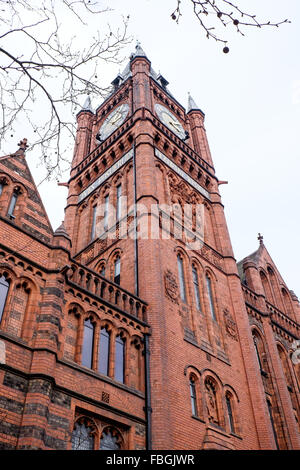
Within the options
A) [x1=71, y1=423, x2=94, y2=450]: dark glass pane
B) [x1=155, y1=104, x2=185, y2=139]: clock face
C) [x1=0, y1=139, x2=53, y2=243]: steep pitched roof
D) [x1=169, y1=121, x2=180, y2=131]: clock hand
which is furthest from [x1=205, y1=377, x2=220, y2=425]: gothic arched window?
[x1=169, y1=121, x2=180, y2=131]: clock hand

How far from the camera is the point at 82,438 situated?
10875 mm

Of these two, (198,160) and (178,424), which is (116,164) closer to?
(198,160)

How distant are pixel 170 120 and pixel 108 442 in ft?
68.7

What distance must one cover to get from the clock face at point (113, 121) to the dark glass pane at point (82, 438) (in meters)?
19.1

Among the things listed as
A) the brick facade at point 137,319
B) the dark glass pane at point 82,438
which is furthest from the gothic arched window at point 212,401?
the dark glass pane at point 82,438

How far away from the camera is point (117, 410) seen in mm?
11828

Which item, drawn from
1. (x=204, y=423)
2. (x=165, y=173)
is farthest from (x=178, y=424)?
(x=165, y=173)

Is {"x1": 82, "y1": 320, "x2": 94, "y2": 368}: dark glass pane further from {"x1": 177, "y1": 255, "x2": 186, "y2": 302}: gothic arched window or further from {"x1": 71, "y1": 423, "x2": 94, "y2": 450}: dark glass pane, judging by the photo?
{"x1": 177, "y1": 255, "x2": 186, "y2": 302}: gothic arched window

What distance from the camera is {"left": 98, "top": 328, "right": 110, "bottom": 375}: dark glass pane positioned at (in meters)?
12.7

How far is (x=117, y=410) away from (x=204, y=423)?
11.6 ft

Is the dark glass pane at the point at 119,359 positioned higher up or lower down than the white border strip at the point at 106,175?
lower down

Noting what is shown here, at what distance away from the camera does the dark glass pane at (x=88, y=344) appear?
1230 cm

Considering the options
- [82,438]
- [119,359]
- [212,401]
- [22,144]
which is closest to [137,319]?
[119,359]

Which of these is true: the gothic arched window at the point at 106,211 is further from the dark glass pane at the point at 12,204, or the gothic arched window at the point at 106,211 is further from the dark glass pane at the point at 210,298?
the dark glass pane at the point at 12,204
